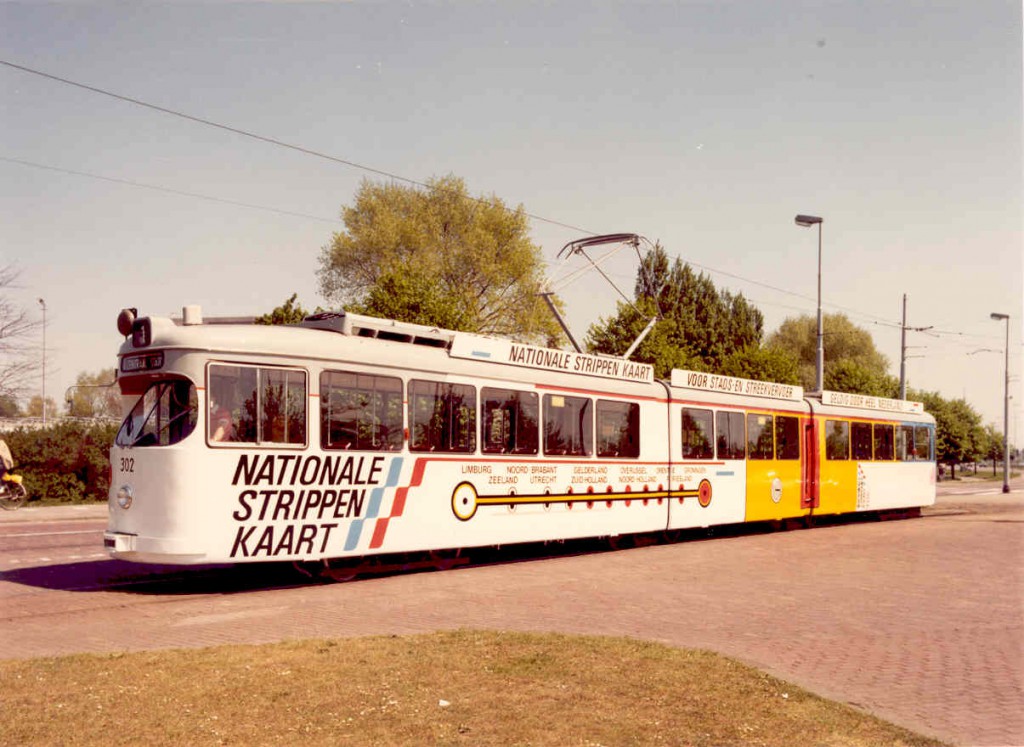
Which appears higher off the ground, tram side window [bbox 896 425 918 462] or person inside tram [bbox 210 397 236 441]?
person inside tram [bbox 210 397 236 441]

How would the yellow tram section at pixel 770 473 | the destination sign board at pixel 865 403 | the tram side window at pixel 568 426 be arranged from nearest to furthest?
1. the tram side window at pixel 568 426
2. the yellow tram section at pixel 770 473
3. the destination sign board at pixel 865 403

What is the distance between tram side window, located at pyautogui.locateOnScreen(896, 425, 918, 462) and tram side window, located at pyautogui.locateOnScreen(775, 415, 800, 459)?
6034 millimetres

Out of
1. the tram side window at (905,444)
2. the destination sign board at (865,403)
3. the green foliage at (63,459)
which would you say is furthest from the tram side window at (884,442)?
the green foliage at (63,459)

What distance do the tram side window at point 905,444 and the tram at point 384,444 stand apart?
30.5 ft

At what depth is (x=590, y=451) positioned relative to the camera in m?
17.7

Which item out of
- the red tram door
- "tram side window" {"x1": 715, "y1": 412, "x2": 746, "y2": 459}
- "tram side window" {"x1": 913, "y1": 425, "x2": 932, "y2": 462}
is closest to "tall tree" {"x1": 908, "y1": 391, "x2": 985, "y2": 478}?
"tram side window" {"x1": 913, "y1": 425, "x2": 932, "y2": 462}

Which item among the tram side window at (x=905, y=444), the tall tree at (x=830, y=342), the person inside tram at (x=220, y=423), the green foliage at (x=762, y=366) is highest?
the tall tree at (x=830, y=342)

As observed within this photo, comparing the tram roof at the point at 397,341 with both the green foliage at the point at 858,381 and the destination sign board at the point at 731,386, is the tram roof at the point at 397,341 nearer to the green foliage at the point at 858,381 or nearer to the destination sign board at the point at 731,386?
the destination sign board at the point at 731,386

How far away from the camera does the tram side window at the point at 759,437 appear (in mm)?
22453

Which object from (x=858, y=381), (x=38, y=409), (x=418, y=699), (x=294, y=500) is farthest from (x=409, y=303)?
(x=38, y=409)

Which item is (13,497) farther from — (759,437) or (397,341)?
(759,437)

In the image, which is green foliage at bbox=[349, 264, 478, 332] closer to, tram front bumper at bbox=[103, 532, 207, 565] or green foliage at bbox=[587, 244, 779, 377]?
tram front bumper at bbox=[103, 532, 207, 565]

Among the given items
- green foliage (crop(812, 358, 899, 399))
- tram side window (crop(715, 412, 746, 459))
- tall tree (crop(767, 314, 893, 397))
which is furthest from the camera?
tall tree (crop(767, 314, 893, 397))

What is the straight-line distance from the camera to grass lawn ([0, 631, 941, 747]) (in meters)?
6.13
